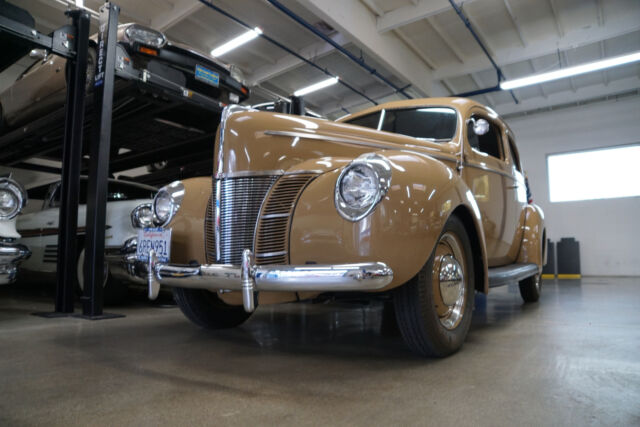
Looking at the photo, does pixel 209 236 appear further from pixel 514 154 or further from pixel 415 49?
pixel 415 49

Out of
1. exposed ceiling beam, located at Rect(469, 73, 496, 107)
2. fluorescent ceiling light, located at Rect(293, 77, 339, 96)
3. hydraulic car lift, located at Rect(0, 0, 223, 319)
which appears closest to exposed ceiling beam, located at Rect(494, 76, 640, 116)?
exposed ceiling beam, located at Rect(469, 73, 496, 107)

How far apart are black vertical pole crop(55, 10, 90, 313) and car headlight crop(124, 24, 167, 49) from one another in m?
0.35

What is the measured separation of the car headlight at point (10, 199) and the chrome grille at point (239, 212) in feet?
6.38

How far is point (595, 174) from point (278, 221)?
40.7ft

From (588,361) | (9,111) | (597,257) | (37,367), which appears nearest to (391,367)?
(588,361)

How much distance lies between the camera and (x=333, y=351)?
234 centimetres

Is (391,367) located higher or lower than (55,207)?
lower

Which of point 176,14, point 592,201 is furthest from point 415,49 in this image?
point 592,201

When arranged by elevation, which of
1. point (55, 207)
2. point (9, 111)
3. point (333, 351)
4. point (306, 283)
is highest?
point (9, 111)

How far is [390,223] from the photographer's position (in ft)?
6.08

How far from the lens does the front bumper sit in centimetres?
305

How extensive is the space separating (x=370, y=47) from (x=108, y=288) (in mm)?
6506

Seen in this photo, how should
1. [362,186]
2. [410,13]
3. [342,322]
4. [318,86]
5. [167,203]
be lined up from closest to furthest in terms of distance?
[362,186], [167,203], [342,322], [410,13], [318,86]

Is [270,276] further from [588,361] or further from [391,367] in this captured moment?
[588,361]
